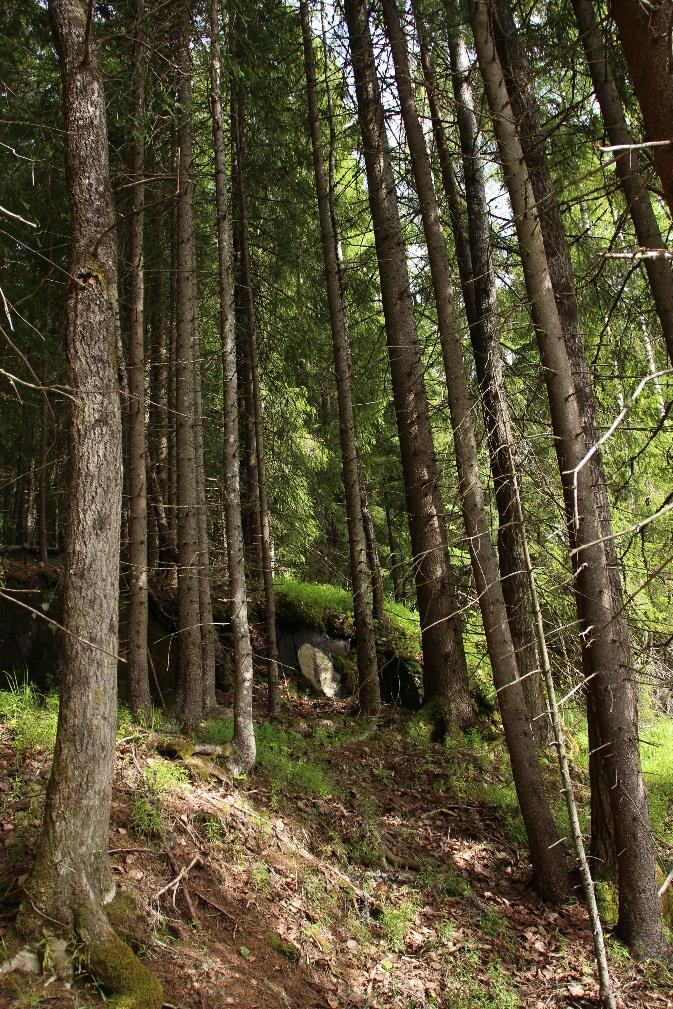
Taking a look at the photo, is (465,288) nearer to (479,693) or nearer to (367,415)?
(367,415)

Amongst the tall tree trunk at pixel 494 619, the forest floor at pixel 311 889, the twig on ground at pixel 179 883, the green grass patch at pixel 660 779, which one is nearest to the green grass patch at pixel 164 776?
the forest floor at pixel 311 889

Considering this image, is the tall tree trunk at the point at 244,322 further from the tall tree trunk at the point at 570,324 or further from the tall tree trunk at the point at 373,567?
the tall tree trunk at the point at 570,324

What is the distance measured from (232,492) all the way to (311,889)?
389 cm

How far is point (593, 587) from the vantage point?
614 centimetres

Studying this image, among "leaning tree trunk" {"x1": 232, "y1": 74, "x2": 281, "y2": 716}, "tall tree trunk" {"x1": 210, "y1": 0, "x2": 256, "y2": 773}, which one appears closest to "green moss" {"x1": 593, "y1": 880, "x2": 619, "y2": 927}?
"tall tree trunk" {"x1": 210, "y1": 0, "x2": 256, "y2": 773}

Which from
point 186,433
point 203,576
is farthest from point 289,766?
point 186,433

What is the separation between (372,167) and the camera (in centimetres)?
1032

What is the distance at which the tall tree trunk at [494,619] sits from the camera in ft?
22.5

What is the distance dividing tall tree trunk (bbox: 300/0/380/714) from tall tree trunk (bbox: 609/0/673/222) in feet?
24.0

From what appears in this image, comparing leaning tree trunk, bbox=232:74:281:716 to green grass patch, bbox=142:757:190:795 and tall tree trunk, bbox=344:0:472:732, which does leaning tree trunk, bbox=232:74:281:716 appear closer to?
tall tree trunk, bbox=344:0:472:732

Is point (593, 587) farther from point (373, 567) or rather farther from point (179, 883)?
point (373, 567)

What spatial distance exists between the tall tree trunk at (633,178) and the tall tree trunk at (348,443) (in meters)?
4.20

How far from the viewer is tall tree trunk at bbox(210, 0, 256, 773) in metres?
7.34

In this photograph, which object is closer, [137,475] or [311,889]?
[311,889]
